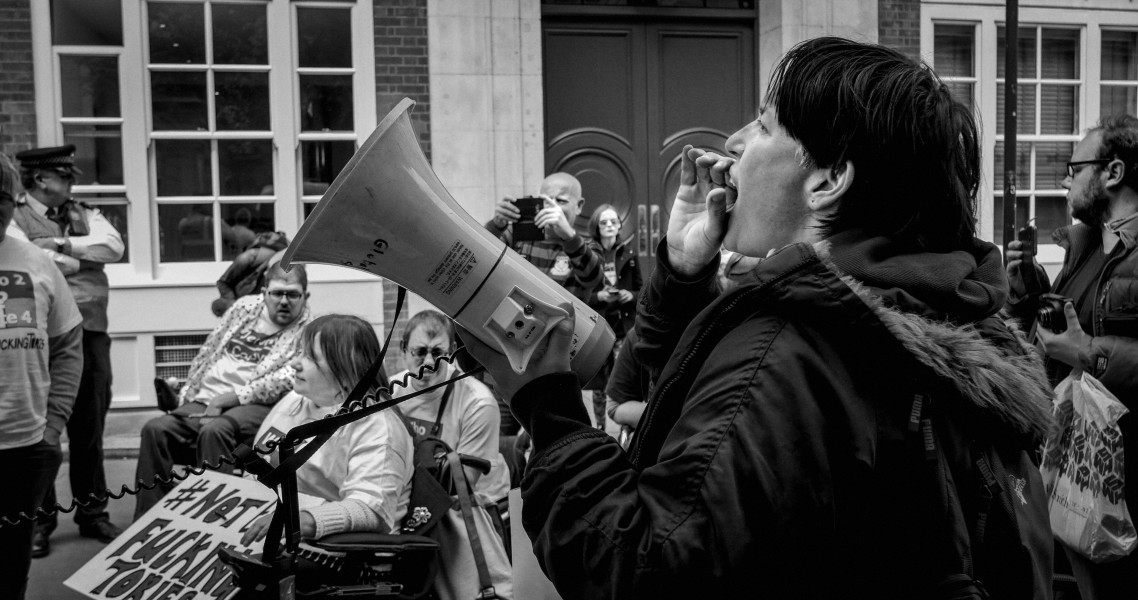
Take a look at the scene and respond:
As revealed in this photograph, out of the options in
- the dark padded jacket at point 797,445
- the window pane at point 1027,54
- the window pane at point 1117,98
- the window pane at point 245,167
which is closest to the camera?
the dark padded jacket at point 797,445

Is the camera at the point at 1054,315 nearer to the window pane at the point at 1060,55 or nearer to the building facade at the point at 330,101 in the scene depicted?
the building facade at the point at 330,101

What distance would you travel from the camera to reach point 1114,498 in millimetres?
3256

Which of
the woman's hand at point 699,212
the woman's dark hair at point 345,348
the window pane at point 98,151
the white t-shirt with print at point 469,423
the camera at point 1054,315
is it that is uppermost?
the window pane at point 98,151

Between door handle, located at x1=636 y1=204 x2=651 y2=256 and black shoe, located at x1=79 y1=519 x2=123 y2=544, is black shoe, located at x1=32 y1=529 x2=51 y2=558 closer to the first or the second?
black shoe, located at x1=79 y1=519 x2=123 y2=544

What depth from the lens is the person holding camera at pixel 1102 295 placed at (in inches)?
132

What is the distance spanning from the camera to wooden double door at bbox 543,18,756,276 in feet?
29.5

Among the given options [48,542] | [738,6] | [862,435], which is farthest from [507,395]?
[738,6]

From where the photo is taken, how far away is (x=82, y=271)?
228 inches

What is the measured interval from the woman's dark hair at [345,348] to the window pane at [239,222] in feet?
15.4

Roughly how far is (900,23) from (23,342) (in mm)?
8194

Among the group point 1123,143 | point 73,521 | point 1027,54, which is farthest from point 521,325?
point 1027,54

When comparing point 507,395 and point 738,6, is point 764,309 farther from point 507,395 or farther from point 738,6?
point 738,6

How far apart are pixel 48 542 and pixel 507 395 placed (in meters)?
4.73

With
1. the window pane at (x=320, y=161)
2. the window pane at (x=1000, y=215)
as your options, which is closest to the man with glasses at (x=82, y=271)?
the window pane at (x=320, y=161)
